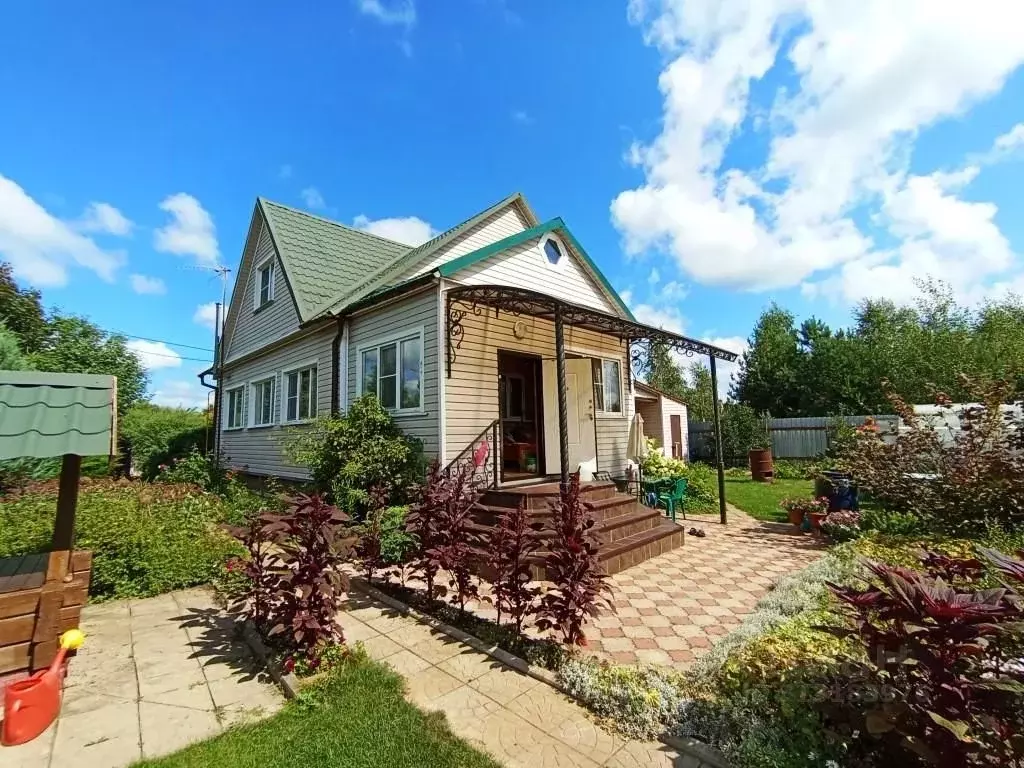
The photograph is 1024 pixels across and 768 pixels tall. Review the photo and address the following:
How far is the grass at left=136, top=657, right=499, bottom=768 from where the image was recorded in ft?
8.20

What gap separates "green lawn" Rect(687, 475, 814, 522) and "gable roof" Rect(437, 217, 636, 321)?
5510 mm

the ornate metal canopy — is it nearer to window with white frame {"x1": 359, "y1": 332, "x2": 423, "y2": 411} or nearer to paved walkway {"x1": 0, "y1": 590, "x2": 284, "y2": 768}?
window with white frame {"x1": 359, "y1": 332, "x2": 423, "y2": 411}

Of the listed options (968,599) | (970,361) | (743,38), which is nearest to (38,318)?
(743,38)

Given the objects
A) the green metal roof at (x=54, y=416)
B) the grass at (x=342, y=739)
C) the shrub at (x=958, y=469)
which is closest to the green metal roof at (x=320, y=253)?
the green metal roof at (x=54, y=416)

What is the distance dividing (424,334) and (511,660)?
17.2 ft

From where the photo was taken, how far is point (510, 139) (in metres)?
10.6

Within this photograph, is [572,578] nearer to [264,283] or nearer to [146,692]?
[146,692]

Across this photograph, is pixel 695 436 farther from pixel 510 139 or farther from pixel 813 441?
pixel 510 139


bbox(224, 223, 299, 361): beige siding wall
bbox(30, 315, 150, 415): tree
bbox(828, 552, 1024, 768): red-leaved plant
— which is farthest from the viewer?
bbox(30, 315, 150, 415): tree

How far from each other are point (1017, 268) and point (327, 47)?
32400 millimetres

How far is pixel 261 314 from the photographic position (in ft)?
41.4

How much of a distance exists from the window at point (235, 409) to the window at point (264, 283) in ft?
9.41

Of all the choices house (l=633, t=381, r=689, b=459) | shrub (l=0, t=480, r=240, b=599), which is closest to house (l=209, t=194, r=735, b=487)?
shrub (l=0, t=480, r=240, b=599)

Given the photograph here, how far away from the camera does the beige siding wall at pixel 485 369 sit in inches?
295
